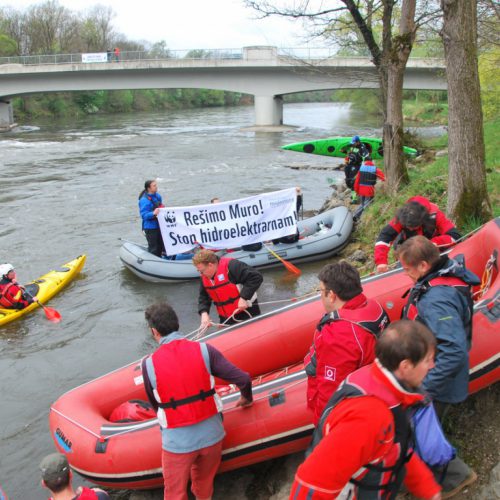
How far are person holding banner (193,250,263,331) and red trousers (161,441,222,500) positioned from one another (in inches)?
61.3

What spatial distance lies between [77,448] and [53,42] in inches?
2394

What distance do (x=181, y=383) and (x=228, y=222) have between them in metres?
5.65

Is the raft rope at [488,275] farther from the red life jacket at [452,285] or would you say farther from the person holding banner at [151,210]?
the person holding banner at [151,210]

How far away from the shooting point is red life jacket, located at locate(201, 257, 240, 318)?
4.67 m

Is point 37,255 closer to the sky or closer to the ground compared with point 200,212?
closer to the ground

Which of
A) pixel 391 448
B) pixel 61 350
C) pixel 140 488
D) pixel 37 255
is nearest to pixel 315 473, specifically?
pixel 391 448

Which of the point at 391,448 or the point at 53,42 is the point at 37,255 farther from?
the point at 53,42

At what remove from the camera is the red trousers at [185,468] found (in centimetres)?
302

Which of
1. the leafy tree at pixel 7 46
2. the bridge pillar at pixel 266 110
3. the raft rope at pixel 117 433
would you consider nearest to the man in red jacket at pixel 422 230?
the raft rope at pixel 117 433

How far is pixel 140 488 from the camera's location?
12.2ft

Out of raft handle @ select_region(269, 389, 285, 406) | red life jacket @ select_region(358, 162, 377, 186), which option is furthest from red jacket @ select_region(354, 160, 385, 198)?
raft handle @ select_region(269, 389, 285, 406)

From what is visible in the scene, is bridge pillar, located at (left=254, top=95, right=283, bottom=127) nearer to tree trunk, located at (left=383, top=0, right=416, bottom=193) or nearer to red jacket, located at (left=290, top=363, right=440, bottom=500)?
tree trunk, located at (left=383, top=0, right=416, bottom=193)

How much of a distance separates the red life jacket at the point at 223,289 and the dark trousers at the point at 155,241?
13.3 ft

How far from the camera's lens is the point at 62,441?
400 cm
